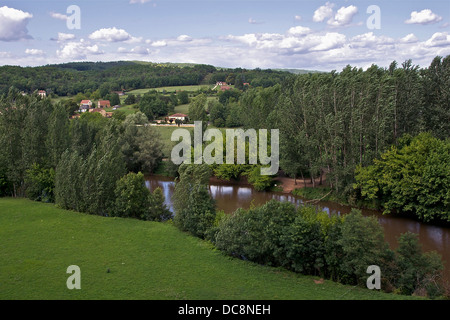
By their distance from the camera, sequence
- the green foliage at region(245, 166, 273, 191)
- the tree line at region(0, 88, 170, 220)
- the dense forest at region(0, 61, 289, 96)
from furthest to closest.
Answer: the dense forest at region(0, 61, 289, 96) < the green foliage at region(245, 166, 273, 191) < the tree line at region(0, 88, 170, 220)

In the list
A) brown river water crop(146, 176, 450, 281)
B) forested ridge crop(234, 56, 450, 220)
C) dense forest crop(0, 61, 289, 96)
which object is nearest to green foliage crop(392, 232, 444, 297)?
brown river water crop(146, 176, 450, 281)

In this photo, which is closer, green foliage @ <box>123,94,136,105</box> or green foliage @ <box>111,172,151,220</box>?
green foliage @ <box>111,172,151,220</box>

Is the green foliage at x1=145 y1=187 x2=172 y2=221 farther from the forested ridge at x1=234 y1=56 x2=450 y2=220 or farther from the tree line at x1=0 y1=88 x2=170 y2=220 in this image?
the forested ridge at x1=234 y1=56 x2=450 y2=220

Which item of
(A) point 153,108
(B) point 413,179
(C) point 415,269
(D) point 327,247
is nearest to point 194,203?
(D) point 327,247

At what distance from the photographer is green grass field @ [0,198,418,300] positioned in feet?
52.9

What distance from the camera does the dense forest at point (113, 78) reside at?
8860cm

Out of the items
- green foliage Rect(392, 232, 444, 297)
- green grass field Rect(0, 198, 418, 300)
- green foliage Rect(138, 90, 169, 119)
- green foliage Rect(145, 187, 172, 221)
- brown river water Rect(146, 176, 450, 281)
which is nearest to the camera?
green grass field Rect(0, 198, 418, 300)

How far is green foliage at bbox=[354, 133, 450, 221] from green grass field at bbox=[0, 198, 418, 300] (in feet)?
52.3

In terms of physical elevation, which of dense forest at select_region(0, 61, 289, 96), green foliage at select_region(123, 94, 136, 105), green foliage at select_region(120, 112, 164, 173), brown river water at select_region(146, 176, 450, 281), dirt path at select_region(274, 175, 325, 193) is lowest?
brown river water at select_region(146, 176, 450, 281)

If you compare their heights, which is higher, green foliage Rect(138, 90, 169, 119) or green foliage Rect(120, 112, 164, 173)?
green foliage Rect(138, 90, 169, 119)

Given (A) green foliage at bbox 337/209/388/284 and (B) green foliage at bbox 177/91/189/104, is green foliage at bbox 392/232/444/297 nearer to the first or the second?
(A) green foliage at bbox 337/209/388/284
